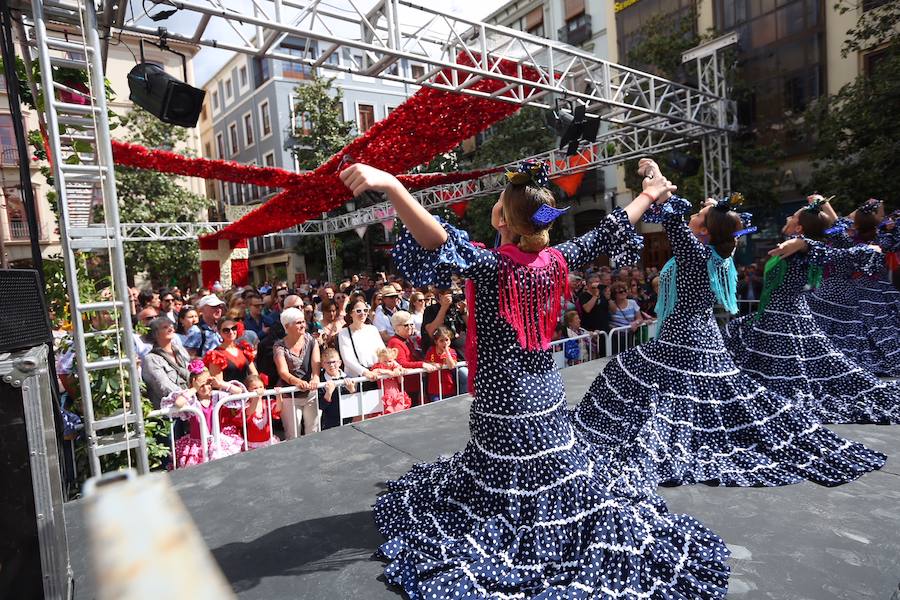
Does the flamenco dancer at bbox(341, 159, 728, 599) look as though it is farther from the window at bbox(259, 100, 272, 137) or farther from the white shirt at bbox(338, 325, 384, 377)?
the window at bbox(259, 100, 272, 137)

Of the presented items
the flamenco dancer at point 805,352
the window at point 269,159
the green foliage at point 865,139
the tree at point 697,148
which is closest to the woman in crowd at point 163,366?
the flamenco dancer at point 805,352

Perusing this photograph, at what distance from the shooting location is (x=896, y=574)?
7.45 feet

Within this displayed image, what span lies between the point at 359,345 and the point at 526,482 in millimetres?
3203

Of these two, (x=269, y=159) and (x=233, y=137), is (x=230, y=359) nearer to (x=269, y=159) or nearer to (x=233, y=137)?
(x=269, y=159)

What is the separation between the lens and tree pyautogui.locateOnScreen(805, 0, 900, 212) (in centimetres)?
936

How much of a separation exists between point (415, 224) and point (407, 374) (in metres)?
3.46

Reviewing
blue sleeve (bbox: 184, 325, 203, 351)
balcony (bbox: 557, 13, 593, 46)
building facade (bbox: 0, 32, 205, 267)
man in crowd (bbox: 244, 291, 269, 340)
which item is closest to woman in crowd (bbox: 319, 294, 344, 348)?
man in crowd (bbox: 244, 291, 269, 340)

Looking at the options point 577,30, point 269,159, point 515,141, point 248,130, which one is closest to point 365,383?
point 515,141

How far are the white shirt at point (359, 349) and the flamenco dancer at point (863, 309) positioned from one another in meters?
4.72

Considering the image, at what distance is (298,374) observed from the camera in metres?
4.91

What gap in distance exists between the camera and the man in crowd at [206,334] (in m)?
5.90

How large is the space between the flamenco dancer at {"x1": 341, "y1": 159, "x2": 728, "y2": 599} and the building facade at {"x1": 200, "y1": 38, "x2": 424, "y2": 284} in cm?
2341

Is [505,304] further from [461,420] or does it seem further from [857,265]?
[857,265]

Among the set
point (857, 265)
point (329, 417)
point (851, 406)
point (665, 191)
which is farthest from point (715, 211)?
point (329, 417)
